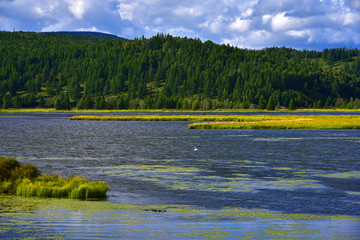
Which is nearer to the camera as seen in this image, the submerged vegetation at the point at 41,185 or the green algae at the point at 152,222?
the green algae at the point at 152,222

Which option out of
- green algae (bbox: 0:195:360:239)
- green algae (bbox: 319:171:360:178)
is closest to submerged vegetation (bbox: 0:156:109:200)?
green algae (bbox: 0:195:360:239)

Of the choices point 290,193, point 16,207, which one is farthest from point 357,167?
point 16,207

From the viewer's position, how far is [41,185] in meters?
28.3

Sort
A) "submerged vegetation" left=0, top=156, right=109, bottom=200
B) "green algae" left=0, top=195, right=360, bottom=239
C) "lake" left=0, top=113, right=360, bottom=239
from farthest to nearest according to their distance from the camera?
"submerged vegetation" left=0, top=156, right=109, bottom=200 → "lake" left=0, top=113, right=360, bottom=239 → "green algae" left=0, top=195, right=360, bottom=239

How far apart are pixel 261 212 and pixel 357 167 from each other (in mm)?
22137

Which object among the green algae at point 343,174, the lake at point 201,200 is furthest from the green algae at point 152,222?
the green algae at point 343,174

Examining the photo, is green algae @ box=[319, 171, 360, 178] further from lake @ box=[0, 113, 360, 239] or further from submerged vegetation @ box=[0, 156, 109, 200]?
submerged vegetation @ box=[0, 156, 109, 200]

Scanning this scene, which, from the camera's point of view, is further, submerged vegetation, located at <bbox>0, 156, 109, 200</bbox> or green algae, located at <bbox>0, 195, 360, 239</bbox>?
submerged vegetation, located at <bbox>0, 156, 109, 200</bbox>

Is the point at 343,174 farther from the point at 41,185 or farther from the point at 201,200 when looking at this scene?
the point at 41,185

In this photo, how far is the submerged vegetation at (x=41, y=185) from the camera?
27.4 meters

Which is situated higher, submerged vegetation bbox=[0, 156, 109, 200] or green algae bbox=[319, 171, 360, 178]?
green algae bbox=[319, 171, 360, 178]

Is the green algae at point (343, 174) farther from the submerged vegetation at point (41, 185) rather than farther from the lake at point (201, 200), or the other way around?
the submerged vegetation at point (41, 185)

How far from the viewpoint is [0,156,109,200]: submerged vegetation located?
27.4 meters

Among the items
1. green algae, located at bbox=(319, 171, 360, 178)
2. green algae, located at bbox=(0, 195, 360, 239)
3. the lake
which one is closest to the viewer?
green algae, located at bbox=(0, 195, 360, 239)
